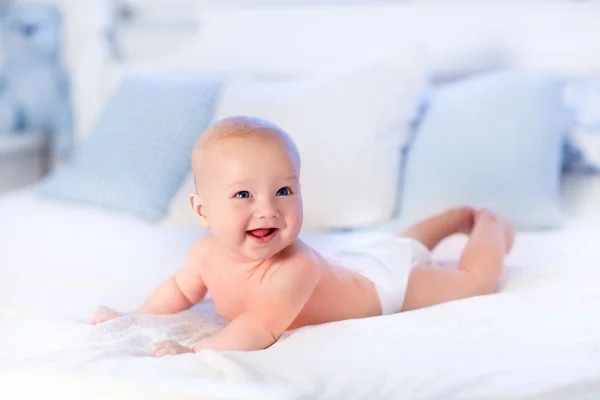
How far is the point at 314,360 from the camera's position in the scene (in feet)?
3.02

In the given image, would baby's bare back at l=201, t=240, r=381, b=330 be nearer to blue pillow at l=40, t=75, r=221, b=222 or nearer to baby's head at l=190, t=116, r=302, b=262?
baby's head at l=190, t=116, r=302, b=262

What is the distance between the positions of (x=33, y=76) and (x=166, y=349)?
183cm

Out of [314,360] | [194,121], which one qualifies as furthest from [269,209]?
[194,121]

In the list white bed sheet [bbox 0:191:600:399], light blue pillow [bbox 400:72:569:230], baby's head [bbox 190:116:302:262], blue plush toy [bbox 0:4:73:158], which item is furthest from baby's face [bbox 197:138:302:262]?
blue plush toy [bbox 0:4:73:158]

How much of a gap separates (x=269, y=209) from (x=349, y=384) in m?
0.27

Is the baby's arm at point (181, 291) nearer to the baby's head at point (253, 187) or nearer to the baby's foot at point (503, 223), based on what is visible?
the baby's head at point (253, 187)

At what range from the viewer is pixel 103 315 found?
112cm

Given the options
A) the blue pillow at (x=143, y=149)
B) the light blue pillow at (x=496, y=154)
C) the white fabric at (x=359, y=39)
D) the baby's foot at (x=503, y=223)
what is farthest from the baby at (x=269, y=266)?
the white fabric at (x=359, y=39)

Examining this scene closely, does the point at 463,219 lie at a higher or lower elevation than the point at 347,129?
lower

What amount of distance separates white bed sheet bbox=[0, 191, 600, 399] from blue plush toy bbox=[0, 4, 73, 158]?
1.15 meters

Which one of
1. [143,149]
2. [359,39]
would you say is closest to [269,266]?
[143,149]

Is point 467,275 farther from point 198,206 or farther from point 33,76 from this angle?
point 33,76

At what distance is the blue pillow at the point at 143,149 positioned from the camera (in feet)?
6.17

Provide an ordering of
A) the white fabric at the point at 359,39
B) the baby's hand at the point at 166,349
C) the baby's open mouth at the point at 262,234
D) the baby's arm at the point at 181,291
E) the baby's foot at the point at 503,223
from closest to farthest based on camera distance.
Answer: the baby's hand at the point at 166,349 < the baby's open mouth at the point at 262,234 < the baby's arm at the point at 181,291 < the baby's foot at the point at 503,223 < the white fabric at the point at 359,39
